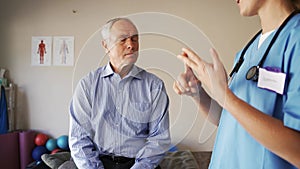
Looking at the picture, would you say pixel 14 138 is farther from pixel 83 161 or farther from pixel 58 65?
pixel 83 161

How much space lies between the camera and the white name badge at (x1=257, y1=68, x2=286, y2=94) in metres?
0.59

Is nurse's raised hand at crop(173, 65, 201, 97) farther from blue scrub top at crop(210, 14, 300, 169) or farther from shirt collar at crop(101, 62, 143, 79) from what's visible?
shirt collar at crop(101, 62, 143, 79)

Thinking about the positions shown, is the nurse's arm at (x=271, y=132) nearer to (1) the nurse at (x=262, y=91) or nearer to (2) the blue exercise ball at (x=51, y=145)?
(1) the nurse at (x=262, y=91)

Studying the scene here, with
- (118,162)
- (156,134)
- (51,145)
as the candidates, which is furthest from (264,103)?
(51,145)

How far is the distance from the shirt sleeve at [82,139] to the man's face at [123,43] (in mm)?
216

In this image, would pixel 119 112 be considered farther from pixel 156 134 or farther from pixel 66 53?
pixel 66 53

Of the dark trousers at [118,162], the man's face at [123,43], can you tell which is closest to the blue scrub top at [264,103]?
the man's face at [123,43]

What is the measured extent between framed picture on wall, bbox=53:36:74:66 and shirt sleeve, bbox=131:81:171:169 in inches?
77.8

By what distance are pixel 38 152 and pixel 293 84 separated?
112 inches

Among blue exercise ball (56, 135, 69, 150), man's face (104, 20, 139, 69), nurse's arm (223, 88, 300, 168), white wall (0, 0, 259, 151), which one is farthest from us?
white wall (0, 0, 259, 151)

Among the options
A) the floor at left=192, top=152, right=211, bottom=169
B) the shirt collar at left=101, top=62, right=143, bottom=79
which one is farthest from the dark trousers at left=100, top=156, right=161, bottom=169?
the floor at left=192, top=152, right=211, bottom=169

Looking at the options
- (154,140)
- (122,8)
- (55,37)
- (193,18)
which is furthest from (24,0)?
(154,140)

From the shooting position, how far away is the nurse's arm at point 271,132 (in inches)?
21.3

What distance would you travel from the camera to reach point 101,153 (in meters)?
1.39
